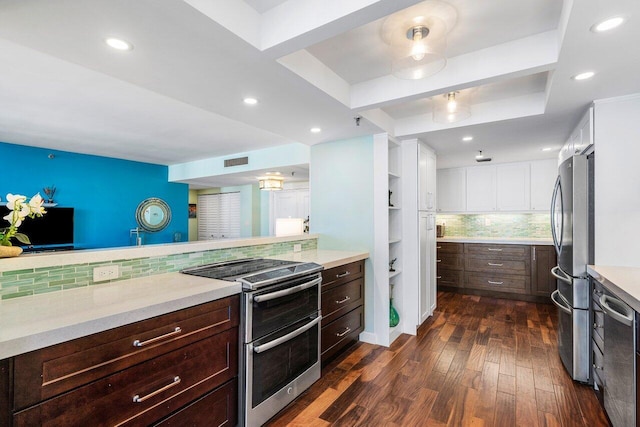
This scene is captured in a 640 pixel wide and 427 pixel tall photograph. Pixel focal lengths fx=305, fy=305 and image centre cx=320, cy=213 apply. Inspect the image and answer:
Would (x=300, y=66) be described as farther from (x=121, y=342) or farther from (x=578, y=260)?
(x=578, y=260)

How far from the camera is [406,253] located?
3566 millimetres

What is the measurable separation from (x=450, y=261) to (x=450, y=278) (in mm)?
288

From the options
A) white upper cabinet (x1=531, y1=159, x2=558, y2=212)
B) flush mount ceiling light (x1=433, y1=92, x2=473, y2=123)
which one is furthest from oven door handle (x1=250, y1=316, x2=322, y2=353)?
white upper cabinet (x1=531, y1=159, x2=558, y2=212)

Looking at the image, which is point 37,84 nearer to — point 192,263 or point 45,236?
point 192,263

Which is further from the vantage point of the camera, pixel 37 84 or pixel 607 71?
pixel 37 84

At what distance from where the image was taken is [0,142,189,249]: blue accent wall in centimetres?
460

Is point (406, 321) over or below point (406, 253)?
below

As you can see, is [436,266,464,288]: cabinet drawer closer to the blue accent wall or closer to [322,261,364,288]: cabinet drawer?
[322,261,364,288]: cabinet drawer

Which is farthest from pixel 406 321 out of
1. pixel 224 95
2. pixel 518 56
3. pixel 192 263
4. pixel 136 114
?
pixel 136 114

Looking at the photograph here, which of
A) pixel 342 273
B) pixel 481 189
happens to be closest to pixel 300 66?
pixel 342 273

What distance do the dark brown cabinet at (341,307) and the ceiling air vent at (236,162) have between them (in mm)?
3080

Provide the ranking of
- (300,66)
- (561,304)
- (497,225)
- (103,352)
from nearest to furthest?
1. (103,352)
2. (300,66)
3. (561,304)
4. (497,225)

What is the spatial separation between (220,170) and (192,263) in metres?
3.74

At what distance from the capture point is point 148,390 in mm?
1358
